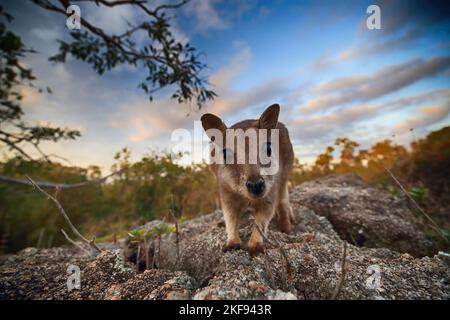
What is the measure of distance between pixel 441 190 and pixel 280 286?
909 cm

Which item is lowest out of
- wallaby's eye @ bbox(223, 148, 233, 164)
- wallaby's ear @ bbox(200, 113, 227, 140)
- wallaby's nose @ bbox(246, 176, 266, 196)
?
wallaby's nose @ bbox(246, 176, 266, 196)

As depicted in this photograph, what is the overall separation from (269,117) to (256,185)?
3.89 ft

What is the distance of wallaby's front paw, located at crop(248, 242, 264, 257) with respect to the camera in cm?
265

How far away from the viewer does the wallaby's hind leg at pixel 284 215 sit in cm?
397

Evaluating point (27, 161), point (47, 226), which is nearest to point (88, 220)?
point (47, 226)

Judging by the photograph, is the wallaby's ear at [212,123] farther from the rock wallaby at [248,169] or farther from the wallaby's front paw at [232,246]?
the wallaby's front paw at [232,246]

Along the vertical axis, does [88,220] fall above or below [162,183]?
below

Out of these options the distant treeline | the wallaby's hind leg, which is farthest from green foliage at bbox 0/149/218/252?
the wallaby's hind leg

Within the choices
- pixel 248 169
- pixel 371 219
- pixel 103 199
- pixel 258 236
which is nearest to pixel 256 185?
pixel 248 169

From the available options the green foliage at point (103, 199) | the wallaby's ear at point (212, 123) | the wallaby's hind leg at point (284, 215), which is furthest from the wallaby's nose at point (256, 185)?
the green foliage at point (103, 199)

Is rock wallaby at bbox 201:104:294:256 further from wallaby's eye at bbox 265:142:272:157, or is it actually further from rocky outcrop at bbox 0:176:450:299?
rocky outcrop at bbox 0:176:450:299

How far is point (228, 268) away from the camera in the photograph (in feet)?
7.49

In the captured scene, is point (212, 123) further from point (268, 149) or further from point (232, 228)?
point (232, 228)

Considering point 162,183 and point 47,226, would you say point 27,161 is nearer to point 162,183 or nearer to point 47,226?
point 47,226
